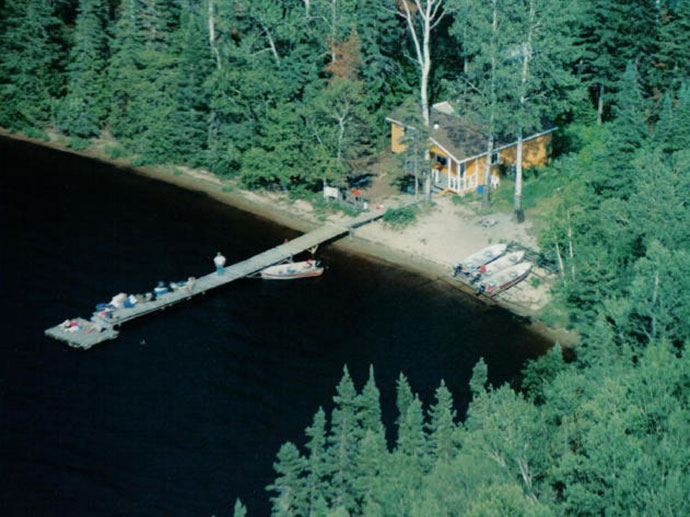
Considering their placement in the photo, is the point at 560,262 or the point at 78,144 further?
the point at 78,144

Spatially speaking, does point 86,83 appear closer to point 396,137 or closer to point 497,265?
point 396,137

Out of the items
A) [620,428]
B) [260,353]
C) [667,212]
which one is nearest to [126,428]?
[260,353]

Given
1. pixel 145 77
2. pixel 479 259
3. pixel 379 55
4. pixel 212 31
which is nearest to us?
pixel 479 259

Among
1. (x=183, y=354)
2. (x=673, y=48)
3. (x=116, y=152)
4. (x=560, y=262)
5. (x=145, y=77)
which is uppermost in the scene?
(x=673, y=48)

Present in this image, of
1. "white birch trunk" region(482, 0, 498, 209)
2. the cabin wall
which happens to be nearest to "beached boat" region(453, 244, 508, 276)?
"white birch trunk" region(482, 0, 498, 209)

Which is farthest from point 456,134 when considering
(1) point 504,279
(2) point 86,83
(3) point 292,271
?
(2) point 86,83

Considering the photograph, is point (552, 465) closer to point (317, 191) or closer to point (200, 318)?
point (200, 318)

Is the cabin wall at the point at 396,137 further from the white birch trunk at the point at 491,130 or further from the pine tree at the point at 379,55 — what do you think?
the white birch trunk at the point at 491,130
